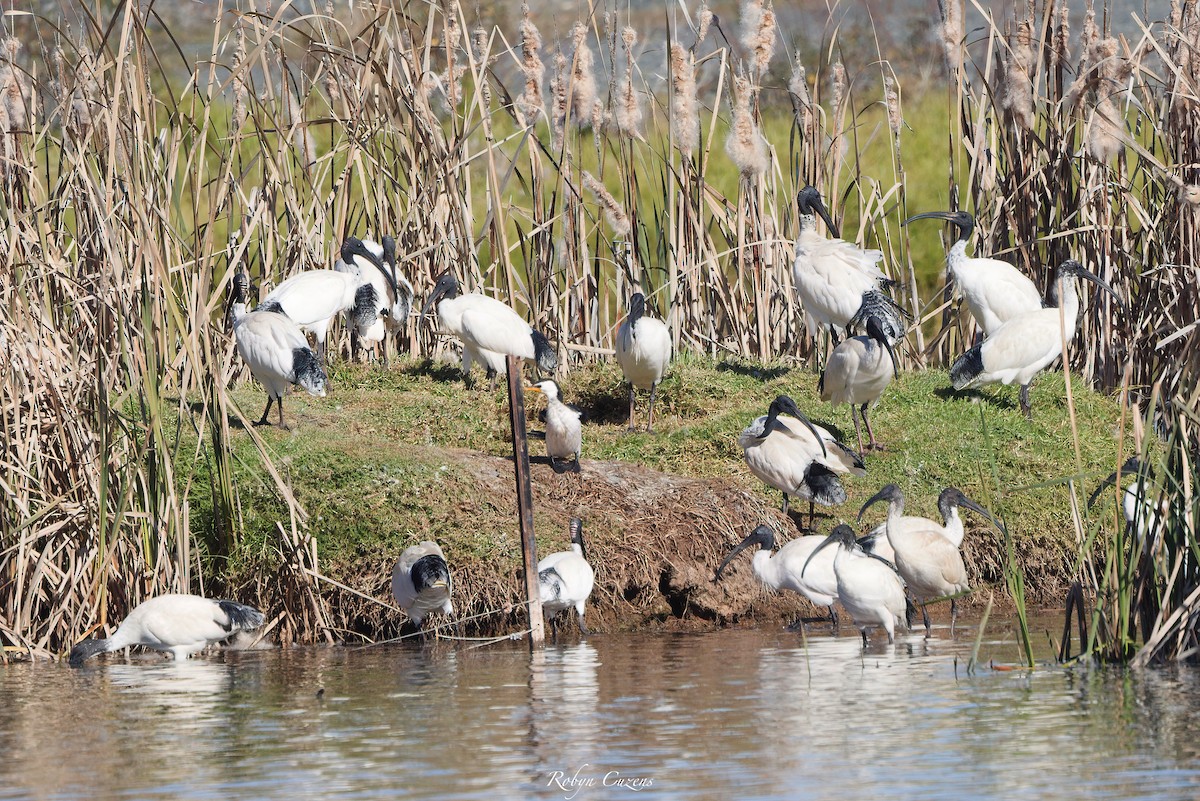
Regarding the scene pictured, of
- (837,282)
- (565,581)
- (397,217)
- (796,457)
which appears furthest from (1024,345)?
(397,217)

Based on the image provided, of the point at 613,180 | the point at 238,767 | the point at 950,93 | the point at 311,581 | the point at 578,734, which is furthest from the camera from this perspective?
the point at 613,180

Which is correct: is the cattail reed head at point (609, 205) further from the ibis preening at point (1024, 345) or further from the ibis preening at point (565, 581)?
the ibis preening at point (565, 581)

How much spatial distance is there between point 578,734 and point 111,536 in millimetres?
2786

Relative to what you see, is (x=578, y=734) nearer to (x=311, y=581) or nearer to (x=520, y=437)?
(x=520, y=437)

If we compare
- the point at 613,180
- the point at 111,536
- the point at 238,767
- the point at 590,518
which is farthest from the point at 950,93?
the point at 613,180

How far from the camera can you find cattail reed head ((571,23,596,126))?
1070 centimetres

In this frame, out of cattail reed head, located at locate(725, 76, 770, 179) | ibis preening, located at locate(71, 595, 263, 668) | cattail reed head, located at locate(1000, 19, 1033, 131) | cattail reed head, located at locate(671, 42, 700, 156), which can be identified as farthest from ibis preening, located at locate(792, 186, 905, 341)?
ibis preening, located at locate(71, 595, 263, 668)

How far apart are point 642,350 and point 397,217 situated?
201cm

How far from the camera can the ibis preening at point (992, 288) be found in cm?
1059

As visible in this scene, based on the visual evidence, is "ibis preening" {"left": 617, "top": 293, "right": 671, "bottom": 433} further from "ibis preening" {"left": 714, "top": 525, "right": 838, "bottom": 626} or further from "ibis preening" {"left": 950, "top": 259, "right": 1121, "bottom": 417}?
"ibis preening" {"left": 714, "top": 525, "right": 838, "bottom": 626}

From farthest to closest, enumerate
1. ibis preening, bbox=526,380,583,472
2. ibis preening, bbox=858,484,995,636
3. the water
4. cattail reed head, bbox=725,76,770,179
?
cattail reed head, bbox=725,76,770,179 < ibis preening, bbox=526,380,583,472 < ibis preening, bbox=858,484,995,636 < the water

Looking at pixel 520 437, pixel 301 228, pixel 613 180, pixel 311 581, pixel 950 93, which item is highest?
pixel 613 180

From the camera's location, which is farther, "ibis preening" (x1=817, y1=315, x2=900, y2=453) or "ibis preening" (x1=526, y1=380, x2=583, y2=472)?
"ibis preening" (x1=817, y1=315, x2=900, y2=453)

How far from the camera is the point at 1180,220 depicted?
884 cm
